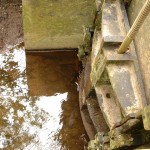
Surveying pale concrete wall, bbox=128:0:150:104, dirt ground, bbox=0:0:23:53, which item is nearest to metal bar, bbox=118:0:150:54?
pale concrete wall, bbox=128:0:150:104

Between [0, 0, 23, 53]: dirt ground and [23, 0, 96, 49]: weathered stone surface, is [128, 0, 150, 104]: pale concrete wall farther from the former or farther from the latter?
[0, 0, 23, 53]: dirt ground

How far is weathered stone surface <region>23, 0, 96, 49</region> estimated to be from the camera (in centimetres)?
539

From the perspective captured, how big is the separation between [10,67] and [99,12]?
254 centimetres

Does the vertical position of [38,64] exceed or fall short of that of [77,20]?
it falls short

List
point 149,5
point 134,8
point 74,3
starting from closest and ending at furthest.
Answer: point 149,5 < point 134,8 < point 74,3

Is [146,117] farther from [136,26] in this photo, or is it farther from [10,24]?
[10,24]

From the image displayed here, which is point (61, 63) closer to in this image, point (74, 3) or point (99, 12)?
point (74, 3)

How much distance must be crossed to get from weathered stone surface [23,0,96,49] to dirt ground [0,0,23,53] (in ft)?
1.67

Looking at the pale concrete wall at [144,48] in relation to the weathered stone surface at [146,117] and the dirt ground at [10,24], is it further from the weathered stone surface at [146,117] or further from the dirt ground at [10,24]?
the dirt ground at [10,24]

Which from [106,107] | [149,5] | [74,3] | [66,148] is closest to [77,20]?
[74,3]

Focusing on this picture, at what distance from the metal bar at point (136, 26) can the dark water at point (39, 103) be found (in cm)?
245

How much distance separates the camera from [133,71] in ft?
13.1

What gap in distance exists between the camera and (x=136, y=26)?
316 centimetres

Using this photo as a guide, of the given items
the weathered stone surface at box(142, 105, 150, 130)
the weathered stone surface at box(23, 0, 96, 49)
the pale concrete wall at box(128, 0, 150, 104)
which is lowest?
the weathered stone surface at box(142, 105, 150, 130)
